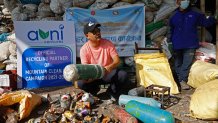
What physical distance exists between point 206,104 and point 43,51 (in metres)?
3.26

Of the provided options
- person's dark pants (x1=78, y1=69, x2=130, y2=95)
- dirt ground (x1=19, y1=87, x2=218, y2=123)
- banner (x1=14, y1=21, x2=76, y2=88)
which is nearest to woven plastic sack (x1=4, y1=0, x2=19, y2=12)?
banner (x1=14, y1=21, x2=76, y2=88)

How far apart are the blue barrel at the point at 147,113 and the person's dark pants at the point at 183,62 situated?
6.49ft

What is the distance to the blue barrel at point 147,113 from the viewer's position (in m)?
4.07

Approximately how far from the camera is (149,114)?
168 inches

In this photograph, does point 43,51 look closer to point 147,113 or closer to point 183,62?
point 183,62

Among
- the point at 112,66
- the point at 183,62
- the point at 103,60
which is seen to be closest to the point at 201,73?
the point at 183,62

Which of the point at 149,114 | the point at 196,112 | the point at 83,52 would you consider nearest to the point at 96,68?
the point at 83,52

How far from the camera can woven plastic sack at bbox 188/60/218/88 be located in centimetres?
561

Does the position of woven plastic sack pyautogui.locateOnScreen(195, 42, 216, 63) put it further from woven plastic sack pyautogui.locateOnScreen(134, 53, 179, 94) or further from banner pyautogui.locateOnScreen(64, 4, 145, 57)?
banner pyautogui.locateOnScreen(64, 4, 145, 57)

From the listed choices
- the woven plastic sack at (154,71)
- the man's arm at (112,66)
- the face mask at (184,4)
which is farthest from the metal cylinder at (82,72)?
the face mask at (184,4)

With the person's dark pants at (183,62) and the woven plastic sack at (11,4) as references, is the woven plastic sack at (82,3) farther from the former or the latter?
the person's dark pants at (183,62)

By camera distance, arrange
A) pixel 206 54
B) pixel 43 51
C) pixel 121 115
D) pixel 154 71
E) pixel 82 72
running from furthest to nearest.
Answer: pixel 43 51, pixel 206 54, pixel 154 71, pixel 82 72, pixel 121 115

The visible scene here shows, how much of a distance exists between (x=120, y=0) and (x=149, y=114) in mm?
3247

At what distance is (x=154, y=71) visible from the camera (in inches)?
235
